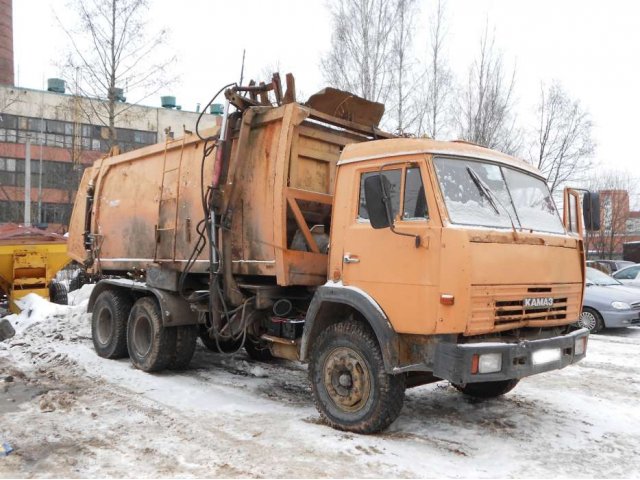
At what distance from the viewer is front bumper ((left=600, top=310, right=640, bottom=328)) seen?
445 inches

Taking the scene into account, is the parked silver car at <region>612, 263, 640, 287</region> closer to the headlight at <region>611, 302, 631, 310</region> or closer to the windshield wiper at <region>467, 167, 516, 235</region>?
the headlight at <region>611, 302, 631, 310</region>

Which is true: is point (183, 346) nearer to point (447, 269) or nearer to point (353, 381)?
point (353, 381)

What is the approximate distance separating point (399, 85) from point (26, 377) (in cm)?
1661

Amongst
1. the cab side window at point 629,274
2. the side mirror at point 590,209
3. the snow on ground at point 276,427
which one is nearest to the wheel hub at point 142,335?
the snow on ground at point 276,427

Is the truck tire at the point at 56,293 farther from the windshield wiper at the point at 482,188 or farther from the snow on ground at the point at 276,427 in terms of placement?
the windshield wiper at the point at 482,188

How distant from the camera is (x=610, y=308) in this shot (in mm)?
11398

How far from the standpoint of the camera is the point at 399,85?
20.3 metres

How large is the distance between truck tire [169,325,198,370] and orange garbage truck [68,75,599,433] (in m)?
0.02

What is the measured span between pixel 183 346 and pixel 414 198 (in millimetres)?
4120

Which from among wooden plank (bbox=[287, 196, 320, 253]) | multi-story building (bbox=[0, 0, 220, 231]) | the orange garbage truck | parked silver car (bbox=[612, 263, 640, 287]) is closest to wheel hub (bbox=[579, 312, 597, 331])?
parked silver car (bbox=[612, 263, 640, 287])

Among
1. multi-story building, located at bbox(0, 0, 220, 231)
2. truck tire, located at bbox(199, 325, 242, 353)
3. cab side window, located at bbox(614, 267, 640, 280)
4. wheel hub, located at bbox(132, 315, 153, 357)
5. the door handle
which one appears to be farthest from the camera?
multi-story building, located at bbox(0, 0, 220, 231)

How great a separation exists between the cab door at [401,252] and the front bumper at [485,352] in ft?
0.79

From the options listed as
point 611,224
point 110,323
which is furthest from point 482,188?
point 611,224

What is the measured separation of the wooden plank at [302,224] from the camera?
220 inches
